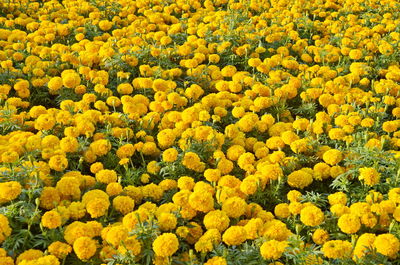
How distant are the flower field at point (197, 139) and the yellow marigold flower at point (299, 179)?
0.01m

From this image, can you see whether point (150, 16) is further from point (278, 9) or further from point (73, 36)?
point (278, 9)

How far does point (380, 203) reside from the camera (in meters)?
3.08

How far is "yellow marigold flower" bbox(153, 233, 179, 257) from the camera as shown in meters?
2.57

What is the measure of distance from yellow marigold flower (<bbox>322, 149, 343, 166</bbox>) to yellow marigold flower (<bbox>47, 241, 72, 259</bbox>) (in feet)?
6.77

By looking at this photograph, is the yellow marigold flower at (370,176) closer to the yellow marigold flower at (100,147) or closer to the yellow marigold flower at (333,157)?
the yellow marigold flower at (333,157)

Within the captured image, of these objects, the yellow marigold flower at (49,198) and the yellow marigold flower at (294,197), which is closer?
the yellow marigold flower at (49,198)

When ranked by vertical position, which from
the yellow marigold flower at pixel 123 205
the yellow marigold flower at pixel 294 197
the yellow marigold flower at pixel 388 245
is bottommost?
the yellow marigold flower at pixel 123 205

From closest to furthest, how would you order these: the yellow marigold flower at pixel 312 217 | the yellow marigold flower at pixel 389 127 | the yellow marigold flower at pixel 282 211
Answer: the yellow marigold flower at pixel 312 217 → the yellow marigold flower at pixel 282 211 → the yellow marigold flower at pixel 389 127

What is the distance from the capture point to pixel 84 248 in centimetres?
262

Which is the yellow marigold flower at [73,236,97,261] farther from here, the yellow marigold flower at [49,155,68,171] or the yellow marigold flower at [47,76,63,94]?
the yellow marigold flower at [47,76,63,94]

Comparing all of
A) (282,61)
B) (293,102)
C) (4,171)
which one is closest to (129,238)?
(4,171)

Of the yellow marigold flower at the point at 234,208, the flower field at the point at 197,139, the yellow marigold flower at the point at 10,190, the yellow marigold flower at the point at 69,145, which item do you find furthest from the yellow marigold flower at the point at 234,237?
the yellow marigold flower at the point at 69,145

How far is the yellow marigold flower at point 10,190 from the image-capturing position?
9.40ft

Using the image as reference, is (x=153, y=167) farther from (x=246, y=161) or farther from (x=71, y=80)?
(x=71, y=80)
